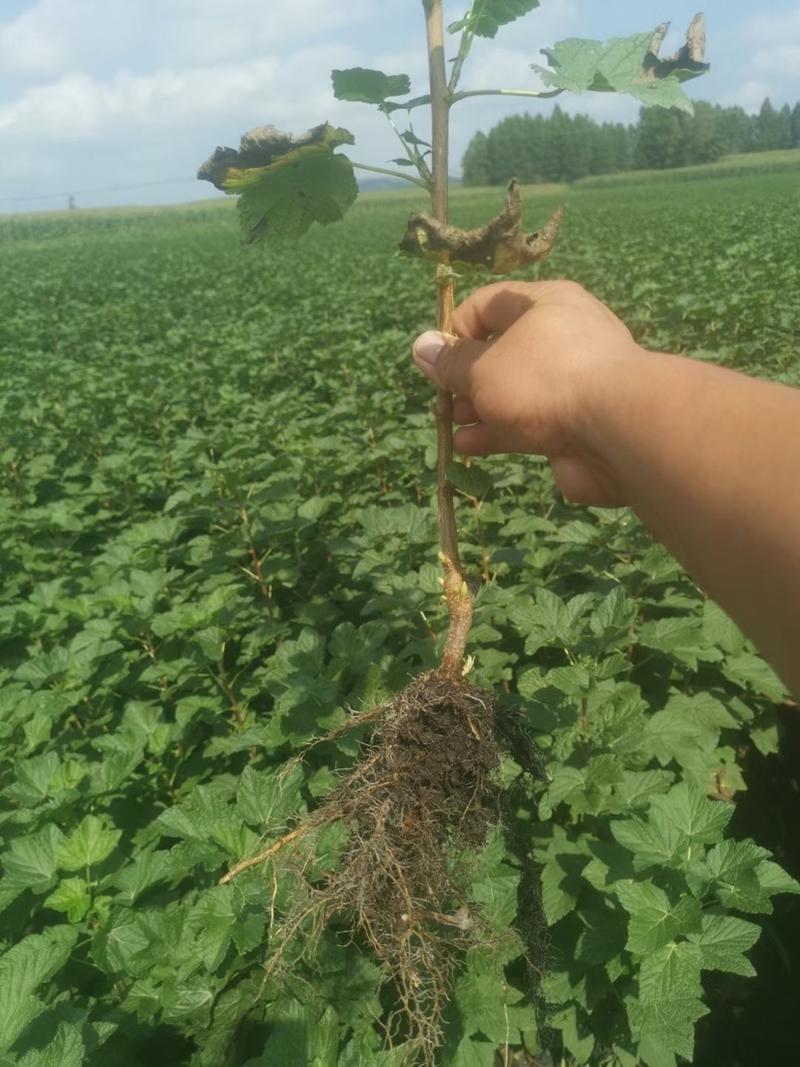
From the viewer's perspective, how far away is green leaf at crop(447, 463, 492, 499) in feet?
5.44

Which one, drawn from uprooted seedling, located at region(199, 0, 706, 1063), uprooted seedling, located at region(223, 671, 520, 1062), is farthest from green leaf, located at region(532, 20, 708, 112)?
uprooted seedling, located at region(223, 671, 520, 1062)

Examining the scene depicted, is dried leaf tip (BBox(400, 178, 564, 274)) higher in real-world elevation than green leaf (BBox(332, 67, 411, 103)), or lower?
lower

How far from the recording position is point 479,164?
80750 mm

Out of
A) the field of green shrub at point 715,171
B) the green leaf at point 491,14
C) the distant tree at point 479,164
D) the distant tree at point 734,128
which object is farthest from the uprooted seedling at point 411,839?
the distant tree at point 479,164

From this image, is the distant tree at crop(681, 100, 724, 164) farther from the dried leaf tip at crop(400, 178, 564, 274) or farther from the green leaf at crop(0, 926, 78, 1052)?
the green leaf at crop(0, 926, 78, 1052)

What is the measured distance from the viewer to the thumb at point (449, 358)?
5.31 feet

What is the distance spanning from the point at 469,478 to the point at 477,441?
0.64 ft

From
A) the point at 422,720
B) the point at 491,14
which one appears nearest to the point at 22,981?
the point at 422,720

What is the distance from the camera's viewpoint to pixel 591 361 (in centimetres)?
142

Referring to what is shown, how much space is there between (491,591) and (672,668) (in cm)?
86

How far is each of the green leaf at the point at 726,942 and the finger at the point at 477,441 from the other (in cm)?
110

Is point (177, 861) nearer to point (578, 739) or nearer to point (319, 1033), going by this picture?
point (319, 1033)

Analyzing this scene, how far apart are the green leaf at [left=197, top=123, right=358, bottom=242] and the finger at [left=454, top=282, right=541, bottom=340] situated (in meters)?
0.35

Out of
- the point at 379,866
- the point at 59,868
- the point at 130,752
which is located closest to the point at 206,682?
the point at 130,752
